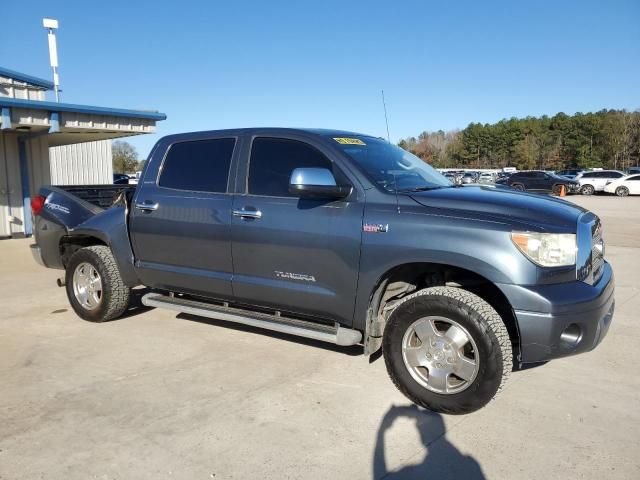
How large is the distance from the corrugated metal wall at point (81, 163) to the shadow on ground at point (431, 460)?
14483mm

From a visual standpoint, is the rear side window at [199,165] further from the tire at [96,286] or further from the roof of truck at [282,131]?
the tire at [96,286]

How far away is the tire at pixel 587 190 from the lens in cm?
3378

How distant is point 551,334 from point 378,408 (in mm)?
1206

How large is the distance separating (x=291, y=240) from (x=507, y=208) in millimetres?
1543

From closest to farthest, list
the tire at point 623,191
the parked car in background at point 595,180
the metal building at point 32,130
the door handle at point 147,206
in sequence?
the door handle at point 147,206, the metal building at point 32,130, the tire at point 623,191, the parked car in background at point 595,180

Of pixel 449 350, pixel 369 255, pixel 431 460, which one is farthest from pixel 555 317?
pixel 369 255

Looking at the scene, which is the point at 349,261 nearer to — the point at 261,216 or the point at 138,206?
the point at 261,216

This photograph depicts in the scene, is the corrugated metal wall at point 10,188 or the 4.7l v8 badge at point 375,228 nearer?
the 4.7l v8 badge at point 375,228

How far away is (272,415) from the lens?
352 cm

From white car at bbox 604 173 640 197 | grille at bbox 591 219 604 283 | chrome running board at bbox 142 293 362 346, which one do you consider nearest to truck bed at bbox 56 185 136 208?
chrome running board at bbox 142 293 362 346

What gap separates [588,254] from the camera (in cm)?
358

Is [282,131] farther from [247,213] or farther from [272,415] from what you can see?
[272,415]

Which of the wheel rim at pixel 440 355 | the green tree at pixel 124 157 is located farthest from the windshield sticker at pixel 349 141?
the green tree at pixel 124 157

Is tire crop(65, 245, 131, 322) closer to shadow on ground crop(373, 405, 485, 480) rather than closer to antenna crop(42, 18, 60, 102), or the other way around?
shadow on ground crop(373, 405, 485, 480)
